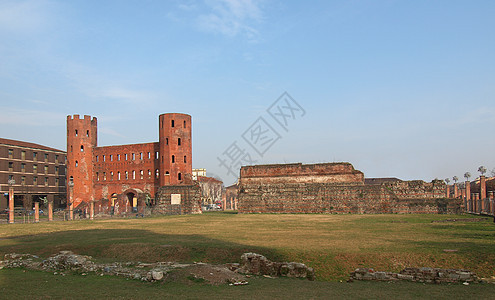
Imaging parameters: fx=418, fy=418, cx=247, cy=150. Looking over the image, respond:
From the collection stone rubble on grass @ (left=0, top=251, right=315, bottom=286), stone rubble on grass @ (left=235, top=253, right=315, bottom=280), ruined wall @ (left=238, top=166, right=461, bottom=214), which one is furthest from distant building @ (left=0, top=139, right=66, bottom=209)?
stone rubble on grass @ (left=235, top=253, right=315, bottom=280)

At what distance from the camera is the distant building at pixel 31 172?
6341 centimetres

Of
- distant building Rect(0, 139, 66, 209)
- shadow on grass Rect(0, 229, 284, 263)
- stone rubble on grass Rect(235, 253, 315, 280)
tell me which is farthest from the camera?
distant building Rect(0, 139, 66, 209)

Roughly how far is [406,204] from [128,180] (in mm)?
35729

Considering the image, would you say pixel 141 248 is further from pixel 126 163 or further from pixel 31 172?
pixel 31 172

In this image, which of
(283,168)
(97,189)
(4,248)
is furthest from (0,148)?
(4,248)

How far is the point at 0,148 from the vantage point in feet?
207

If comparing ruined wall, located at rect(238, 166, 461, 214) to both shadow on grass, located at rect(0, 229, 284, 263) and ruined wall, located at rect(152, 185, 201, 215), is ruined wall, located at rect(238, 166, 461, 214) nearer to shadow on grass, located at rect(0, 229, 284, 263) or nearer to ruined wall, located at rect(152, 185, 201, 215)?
ruined wall, located at rect(152, 185, 201, 215)

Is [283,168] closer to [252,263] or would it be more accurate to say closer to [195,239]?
[195,239]

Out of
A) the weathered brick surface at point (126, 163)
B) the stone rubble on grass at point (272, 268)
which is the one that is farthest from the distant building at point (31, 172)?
the stone rubble on grass at point (272, 268)

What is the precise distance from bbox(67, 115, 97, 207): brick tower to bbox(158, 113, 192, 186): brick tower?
12.7 m

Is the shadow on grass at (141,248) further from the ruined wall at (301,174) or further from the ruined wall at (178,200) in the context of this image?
the ruined wall at (301,174)

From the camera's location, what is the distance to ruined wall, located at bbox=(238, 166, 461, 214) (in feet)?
124

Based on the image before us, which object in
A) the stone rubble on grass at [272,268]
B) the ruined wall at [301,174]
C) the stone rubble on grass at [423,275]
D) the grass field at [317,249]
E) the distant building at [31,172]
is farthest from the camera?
the distant building at [31,172]

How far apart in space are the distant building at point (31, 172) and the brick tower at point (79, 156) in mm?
11438
